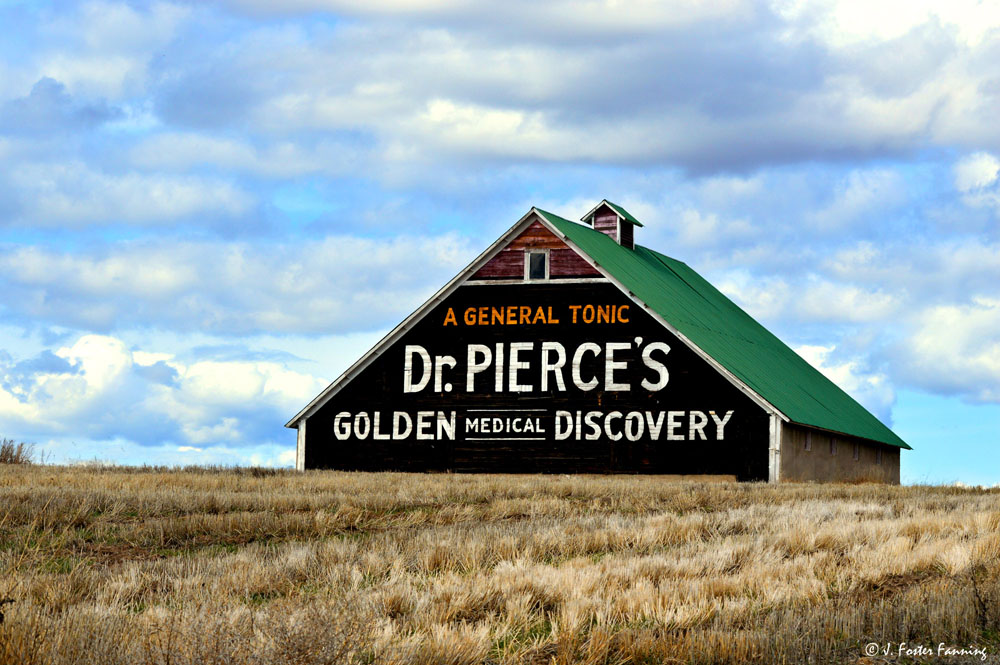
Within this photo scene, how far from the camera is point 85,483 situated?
2528cm

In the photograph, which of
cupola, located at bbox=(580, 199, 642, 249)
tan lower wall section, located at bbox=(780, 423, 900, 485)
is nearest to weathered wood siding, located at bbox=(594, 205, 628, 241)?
cupola, located at bbox=(580, 199, 642, 249)

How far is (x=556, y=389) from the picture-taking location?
36312 mm

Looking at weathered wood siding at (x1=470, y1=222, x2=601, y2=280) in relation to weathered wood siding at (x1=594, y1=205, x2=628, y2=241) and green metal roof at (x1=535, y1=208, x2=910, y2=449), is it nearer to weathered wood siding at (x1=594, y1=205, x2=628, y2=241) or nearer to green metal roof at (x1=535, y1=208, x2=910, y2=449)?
green metal roof at (x1=535, y1=208, x2=910, y2=449)

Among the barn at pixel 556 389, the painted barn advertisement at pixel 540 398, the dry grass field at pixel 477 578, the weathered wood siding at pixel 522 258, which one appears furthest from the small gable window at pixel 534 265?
the dry grass field at pixel 477 578

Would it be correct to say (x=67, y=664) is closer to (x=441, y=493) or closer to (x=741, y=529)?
(x=741, y=529)

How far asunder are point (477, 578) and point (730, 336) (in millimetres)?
31397

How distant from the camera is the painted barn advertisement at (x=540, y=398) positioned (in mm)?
34875

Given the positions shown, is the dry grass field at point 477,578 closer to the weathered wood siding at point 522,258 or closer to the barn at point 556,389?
the barn at point 556,389

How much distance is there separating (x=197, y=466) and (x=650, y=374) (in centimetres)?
1378

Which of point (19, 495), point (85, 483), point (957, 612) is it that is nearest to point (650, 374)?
point (85, 483)

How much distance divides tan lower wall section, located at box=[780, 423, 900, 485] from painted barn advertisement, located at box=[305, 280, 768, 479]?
1.56 m

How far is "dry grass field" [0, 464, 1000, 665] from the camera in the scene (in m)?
9.16

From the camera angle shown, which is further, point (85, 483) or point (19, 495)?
point (85, 483)

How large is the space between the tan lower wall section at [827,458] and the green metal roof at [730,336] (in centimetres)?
52
